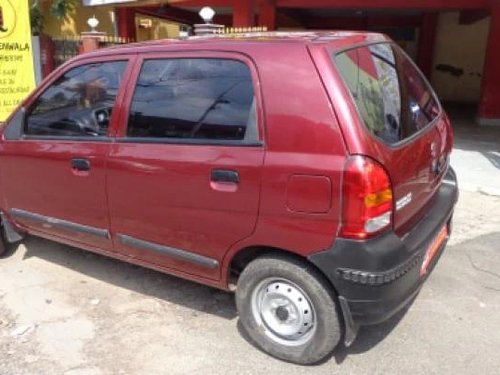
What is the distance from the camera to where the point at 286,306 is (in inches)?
118

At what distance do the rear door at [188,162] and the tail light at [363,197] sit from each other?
48 cm

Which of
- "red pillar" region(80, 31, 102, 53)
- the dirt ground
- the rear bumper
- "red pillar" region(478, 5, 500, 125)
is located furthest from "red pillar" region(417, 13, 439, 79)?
the rear bumper

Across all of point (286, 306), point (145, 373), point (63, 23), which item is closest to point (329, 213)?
point (286, 306)

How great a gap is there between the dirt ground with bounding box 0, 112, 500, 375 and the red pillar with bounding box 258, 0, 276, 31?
7641mm

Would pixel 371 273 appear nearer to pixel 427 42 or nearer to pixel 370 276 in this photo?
pixel 370 276

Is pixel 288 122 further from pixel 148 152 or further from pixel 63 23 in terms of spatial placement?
pixel 63 23

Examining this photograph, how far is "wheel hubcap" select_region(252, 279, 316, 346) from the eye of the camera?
9.64 ft

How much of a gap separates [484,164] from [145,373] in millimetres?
5895

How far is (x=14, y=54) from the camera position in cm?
627

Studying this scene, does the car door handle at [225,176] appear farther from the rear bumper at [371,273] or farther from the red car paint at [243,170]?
the rear bumper at [371,273]

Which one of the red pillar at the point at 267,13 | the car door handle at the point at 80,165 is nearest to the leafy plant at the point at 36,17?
the red pillar at the point at 267,13

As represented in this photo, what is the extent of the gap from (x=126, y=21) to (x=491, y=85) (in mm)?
8767

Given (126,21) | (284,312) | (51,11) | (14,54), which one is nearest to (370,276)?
(284,312)

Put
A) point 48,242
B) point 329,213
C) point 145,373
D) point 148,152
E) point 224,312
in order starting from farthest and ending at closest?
1. point 48,242
2. point 224,312
3. point 148,152
4. point 145,373
5. point 329,213
